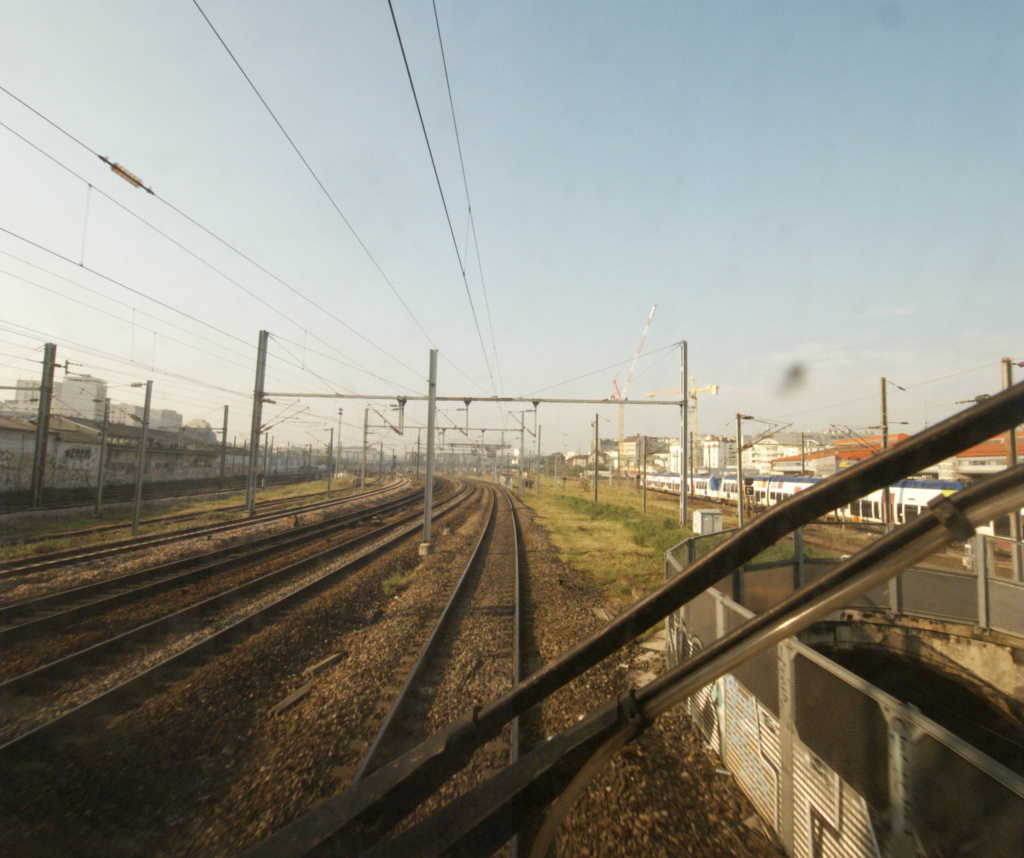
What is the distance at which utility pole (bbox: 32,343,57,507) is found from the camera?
22.3 metres

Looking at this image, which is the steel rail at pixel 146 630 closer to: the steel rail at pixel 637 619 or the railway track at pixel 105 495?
the steel rail at pixel 637 619

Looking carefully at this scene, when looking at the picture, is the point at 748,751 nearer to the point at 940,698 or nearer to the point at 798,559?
the point at 798,559

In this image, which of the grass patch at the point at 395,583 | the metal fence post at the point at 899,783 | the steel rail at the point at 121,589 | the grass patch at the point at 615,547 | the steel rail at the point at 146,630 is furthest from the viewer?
the grass patch at the point at 615,547

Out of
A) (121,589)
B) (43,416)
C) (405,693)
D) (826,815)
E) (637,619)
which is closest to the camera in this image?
(637,619)

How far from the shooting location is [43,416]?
22672 millimetres

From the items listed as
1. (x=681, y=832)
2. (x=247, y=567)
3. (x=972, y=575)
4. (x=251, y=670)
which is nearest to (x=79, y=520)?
(x=247, y=567)

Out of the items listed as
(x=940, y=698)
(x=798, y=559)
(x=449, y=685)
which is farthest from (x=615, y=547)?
(x=449, y=685)

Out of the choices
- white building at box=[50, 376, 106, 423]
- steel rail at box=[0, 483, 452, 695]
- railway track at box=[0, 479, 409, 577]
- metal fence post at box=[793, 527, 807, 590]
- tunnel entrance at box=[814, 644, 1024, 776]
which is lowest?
tunnel entrance at box=[814, 644, 1024, 776]

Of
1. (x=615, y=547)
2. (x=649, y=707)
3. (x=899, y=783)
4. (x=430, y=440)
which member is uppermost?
(x=430, y=440)

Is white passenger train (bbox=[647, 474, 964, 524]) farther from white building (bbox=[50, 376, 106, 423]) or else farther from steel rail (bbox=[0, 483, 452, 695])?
white building (bbox=[50, 376, 106, 423])

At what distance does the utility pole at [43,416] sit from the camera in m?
22.3

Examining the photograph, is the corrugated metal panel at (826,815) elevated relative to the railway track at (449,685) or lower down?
elevated

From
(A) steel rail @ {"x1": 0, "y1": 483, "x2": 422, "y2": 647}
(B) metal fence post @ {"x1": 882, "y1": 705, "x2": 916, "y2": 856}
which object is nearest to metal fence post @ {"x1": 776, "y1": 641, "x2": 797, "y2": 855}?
(B) metal fence post @ {"x1": 882, "y1": 705, "x2": 916, "y2": 856}

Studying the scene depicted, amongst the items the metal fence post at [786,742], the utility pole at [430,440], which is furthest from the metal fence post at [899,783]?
the utility pole at [430,440]
